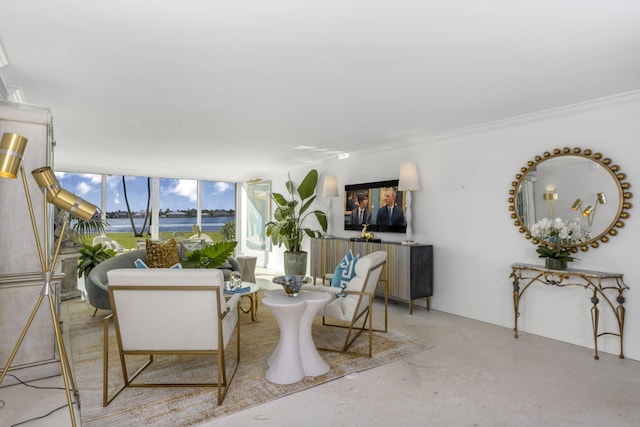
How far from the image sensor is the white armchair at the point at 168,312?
97.7 inches

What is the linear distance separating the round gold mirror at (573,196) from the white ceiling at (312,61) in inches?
24.2

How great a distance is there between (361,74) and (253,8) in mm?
1182

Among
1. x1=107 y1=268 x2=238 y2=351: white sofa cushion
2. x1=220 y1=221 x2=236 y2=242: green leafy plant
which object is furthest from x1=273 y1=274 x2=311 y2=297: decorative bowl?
x1=220 y1=221 x2=236 y2=242: green leafy plant

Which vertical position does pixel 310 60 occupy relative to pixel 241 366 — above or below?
above

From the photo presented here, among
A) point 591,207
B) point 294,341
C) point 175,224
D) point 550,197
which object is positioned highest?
point 550,197

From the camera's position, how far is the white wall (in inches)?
140

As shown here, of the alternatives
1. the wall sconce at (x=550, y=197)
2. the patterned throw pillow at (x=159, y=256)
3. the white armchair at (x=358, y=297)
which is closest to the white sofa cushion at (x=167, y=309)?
the white armchair at (x=358, y=297)

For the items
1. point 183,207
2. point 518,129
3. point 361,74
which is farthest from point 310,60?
point 183,207

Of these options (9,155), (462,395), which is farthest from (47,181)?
(462,395)

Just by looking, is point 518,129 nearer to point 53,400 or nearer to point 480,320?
point 480,320

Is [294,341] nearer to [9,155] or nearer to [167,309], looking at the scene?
[167,309]

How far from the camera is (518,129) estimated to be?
4.37m

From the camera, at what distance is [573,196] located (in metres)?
3.90

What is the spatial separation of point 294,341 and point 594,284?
9.46 ft
